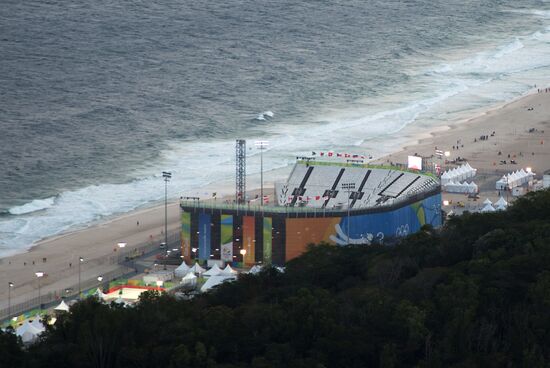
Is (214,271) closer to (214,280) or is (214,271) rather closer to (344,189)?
(214,280)

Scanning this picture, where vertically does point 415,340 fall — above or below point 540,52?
below

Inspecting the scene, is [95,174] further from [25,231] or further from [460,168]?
[460,168]

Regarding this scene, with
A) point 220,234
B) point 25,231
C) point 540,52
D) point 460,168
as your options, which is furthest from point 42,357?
point 540,52

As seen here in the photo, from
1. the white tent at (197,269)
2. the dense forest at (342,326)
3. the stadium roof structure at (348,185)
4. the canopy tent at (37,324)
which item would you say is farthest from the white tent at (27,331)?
the stadium roof structure at (348,185)

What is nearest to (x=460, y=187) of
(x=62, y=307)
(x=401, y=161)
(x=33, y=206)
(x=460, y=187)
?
(x=460, y=187)

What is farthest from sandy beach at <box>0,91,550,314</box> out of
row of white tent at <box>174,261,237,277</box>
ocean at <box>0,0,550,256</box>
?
row of white tent at <box>174,261,237,277</box>

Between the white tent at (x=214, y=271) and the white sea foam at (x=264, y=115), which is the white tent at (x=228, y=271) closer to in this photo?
the white tent at (x=214, y=271)

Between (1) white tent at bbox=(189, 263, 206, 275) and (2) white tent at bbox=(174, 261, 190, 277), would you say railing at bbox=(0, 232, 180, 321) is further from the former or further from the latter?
(1) white tent at bbox=(189, 263, 206, 275)
